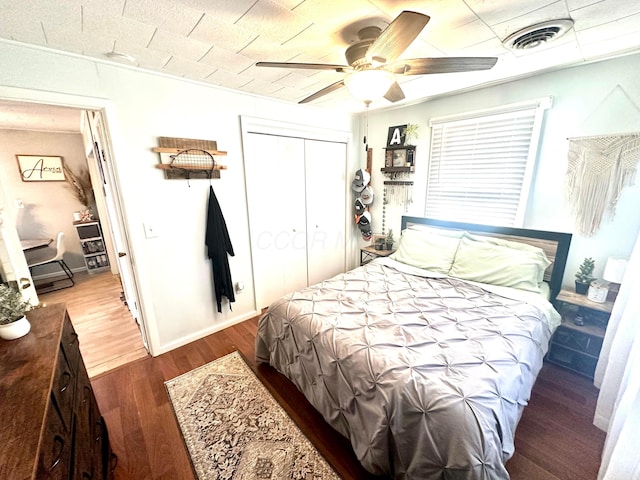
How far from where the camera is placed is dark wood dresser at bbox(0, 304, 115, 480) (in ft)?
2.16

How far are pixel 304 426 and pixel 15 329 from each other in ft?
5.30

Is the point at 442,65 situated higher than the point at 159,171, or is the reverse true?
the point at 442,65

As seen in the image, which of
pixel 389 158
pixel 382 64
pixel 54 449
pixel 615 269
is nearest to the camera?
pixel 54 449

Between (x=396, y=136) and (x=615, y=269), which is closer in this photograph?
(x=615, y=269)

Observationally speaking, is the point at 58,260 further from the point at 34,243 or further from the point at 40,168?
the point at 40,168

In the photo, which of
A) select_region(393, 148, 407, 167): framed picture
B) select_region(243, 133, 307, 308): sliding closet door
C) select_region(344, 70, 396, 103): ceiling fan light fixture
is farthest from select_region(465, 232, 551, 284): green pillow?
select_region(243, 133, 307, 308): sliding closet door

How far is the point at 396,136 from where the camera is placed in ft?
10.4

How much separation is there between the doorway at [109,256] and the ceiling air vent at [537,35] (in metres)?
2.86

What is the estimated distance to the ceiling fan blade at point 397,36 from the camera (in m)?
0.95

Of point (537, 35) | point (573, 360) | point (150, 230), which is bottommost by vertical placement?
point (573, 360)

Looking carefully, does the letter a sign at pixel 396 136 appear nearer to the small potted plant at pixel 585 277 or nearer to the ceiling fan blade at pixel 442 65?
the ceiling fan blade at pixel 442 65

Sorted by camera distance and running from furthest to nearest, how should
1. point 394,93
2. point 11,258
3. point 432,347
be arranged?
1. point 394,93
2. point 11,258
3. point 432,347

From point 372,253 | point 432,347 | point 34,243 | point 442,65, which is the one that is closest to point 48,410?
point 432,347

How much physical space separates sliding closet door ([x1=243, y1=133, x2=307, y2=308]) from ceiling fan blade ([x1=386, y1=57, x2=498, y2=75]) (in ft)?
5.64
